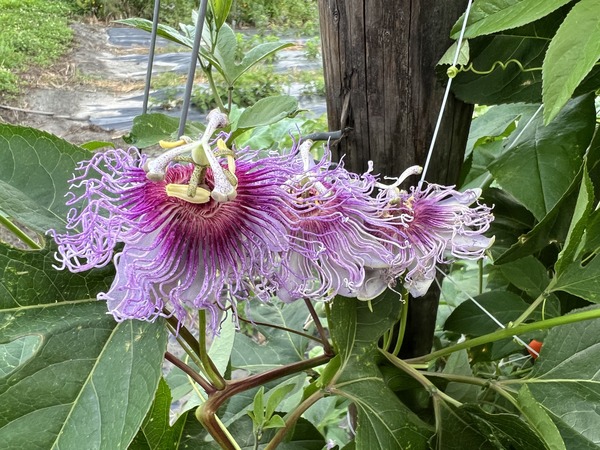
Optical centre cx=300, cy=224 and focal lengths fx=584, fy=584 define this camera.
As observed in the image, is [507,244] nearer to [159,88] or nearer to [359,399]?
[359,399]

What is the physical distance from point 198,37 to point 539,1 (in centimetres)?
27

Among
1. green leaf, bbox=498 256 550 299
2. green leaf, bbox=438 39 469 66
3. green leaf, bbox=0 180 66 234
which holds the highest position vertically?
green leaf, bbox=438 39 469 66

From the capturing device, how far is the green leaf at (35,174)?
42 centimetres

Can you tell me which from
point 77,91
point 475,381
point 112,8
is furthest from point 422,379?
point 112,8

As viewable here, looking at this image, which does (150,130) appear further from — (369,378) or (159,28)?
(369,378)

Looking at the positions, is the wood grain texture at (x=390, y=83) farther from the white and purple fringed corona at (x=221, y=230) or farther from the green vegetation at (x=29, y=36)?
the green vegetation at (x=29, y=36)

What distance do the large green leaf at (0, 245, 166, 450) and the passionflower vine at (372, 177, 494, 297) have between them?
202mm

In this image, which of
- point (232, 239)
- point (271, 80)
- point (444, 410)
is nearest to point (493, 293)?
point (444, 410)

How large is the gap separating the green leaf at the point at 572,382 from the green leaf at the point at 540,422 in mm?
72

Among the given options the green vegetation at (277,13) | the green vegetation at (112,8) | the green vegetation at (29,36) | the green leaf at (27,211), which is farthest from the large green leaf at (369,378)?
the green vegetation at (112,8)

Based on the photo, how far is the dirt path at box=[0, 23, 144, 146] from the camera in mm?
4121

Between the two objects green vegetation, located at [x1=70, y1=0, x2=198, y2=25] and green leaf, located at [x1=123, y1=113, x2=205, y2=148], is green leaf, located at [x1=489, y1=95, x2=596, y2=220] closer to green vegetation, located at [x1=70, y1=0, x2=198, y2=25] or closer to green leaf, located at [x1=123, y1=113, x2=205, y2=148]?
green leaf, located at [x1=123, y1=113, x2=205, y2=148]

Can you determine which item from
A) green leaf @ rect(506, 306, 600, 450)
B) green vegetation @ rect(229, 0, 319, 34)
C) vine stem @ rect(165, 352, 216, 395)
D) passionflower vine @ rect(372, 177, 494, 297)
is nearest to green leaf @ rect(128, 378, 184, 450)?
vine stem @ rect(165, 352, 216, 395)

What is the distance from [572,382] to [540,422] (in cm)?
10
